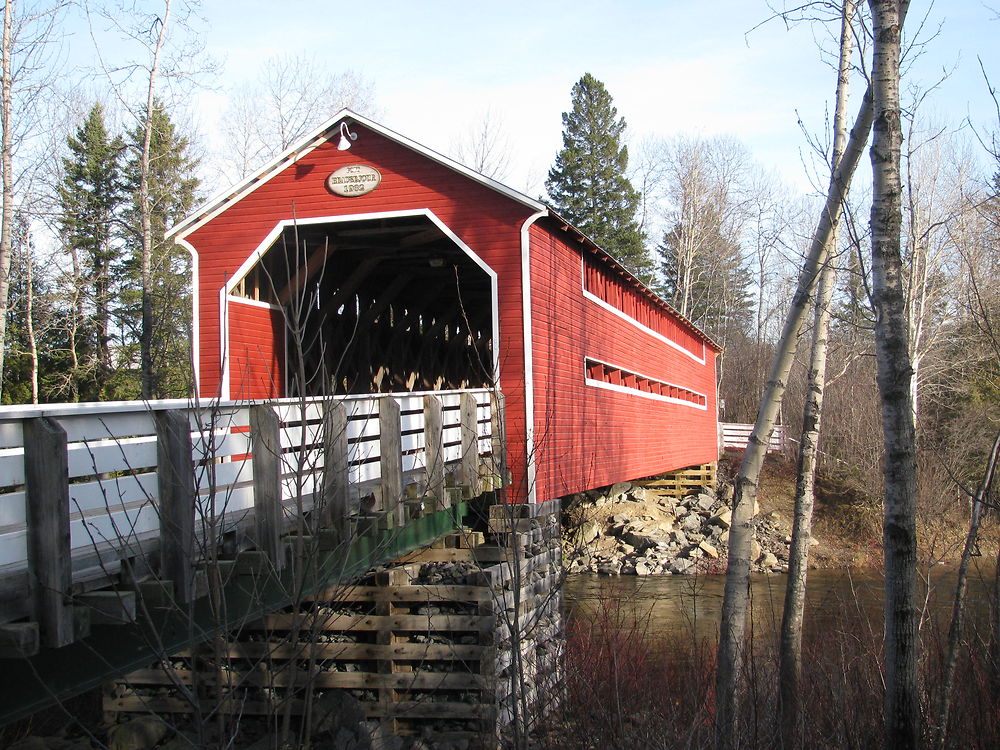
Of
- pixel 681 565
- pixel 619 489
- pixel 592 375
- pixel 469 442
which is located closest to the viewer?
pixel 469 442

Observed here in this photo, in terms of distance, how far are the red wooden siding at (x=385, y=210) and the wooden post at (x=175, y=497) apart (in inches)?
231

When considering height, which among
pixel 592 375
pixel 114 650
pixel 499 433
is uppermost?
pixel 592 375

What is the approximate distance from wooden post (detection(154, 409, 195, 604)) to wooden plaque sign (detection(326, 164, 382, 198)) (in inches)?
267

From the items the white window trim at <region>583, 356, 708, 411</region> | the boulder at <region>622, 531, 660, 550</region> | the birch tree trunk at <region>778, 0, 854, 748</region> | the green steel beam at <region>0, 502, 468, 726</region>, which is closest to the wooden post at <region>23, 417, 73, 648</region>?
the green steel beam at <region>0, 502, 468, 726</region>

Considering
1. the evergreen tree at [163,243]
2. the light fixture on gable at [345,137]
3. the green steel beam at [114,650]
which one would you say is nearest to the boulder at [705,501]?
the evergreen tree at [163,243]

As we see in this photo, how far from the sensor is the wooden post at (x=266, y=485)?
512 cm

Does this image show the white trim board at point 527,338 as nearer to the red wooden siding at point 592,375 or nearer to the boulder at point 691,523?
the red wooden siding at point 592,375

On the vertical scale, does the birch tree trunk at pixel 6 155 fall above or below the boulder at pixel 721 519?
above

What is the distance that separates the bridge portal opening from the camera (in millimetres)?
11812

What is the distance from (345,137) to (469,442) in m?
4.25

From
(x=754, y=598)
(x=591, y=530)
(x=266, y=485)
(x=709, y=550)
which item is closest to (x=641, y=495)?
(x=591, y=530)

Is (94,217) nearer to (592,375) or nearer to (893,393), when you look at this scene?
(592,375)

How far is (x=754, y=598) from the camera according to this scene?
16.6m

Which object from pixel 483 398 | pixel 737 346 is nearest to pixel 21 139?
pixel 483 398
